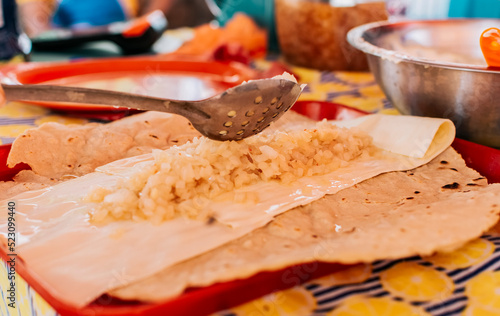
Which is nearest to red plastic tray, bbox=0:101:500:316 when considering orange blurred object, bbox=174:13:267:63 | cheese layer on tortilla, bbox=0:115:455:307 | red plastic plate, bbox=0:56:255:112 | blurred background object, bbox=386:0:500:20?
cheese layer on tortilla, bbox=0:115:455:307

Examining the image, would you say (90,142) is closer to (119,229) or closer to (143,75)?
(119,229)

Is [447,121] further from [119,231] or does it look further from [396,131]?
[119,231]

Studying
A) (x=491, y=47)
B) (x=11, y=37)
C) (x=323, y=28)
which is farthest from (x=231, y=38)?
(x=491, y=47)

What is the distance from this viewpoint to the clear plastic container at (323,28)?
2.49 metres

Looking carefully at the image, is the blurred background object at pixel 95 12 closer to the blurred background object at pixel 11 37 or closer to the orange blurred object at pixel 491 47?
the blurred background object at pixel 11 37

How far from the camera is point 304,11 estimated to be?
2.54 meters

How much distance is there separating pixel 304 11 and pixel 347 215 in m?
1.68

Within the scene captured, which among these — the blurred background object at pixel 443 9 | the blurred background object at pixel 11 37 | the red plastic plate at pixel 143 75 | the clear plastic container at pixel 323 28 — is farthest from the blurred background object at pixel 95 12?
the clear plastic container at pixel 323 28

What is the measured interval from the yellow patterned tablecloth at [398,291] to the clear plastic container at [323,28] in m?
1.69

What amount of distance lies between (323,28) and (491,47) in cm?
125

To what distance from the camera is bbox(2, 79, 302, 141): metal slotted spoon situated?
45.5 inches

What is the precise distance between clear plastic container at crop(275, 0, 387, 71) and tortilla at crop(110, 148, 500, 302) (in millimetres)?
1377

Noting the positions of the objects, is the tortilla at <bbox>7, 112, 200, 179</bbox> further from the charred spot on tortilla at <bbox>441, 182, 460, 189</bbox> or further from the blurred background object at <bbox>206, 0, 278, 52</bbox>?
the blurred background object at <bbox>206, 0, 278, 52</bbox>

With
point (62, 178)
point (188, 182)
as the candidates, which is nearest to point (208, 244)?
point (188, 182)
